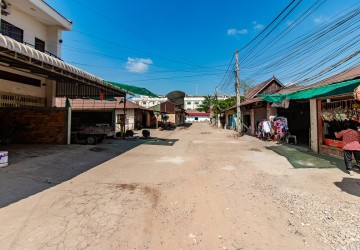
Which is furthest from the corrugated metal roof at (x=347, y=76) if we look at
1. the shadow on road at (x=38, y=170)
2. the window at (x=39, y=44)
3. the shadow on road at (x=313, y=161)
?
the window at (x=39, y=44)

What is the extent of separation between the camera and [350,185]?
5785mm

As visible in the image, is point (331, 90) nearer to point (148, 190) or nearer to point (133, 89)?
point (148, 190)

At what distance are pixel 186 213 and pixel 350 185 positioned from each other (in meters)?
4.44

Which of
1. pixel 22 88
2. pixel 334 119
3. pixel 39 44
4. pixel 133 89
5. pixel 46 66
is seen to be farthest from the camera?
pixel 133 89

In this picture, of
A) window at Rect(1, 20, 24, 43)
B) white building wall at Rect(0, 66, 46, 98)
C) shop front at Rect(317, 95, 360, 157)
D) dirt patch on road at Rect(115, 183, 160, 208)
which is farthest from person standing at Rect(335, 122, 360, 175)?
white building wall at Rect(0, 66, 46, 98)

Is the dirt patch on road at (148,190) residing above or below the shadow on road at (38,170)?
below

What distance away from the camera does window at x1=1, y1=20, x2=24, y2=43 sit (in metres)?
10.8

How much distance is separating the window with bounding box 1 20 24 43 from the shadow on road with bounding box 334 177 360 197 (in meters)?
14.4

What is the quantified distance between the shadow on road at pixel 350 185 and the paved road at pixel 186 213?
0.10m

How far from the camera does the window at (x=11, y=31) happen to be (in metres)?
10.8

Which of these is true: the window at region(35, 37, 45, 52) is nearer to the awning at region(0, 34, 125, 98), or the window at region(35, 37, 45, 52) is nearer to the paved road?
the awning at region(0, 34, 125, 98)

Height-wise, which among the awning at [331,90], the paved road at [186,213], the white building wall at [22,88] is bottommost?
the paved road at [186,213]

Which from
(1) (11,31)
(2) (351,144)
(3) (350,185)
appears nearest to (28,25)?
(1) (11,31)

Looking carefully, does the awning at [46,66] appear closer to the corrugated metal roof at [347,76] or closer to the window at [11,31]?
the window at [11,31]
